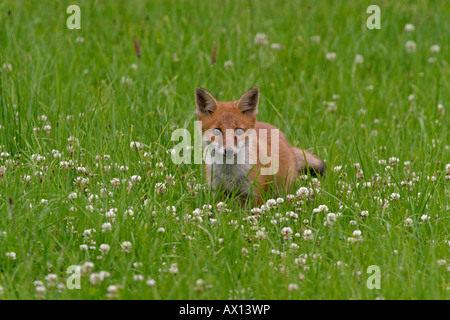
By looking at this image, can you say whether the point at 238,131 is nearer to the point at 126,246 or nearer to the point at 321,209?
the point at 321,209

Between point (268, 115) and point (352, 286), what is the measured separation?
4.23 metres

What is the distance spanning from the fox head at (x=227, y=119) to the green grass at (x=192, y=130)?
0.50 m

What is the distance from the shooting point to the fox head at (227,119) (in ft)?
20.2

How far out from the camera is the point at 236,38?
1047 centimetres

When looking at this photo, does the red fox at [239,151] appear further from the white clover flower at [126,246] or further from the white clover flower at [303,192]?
the white clover flower at [126,246]

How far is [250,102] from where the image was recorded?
650cm

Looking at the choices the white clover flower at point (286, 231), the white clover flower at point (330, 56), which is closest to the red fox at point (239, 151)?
the white clover flower at point (286, 231)

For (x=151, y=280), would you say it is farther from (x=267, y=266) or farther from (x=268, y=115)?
(x=268, y=115)

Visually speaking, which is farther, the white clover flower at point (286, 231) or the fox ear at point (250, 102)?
the fox ear at point (250, 102)

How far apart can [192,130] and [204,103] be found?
1067 millimetres

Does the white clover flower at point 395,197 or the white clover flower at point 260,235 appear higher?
the white clover flower at point 395,197

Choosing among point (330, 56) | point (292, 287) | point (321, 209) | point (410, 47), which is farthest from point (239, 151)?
point (410, 47)

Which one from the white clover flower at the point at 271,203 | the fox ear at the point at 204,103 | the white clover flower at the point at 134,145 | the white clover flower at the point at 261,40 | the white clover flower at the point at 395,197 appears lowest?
the white clover flower at the point at 271,203
